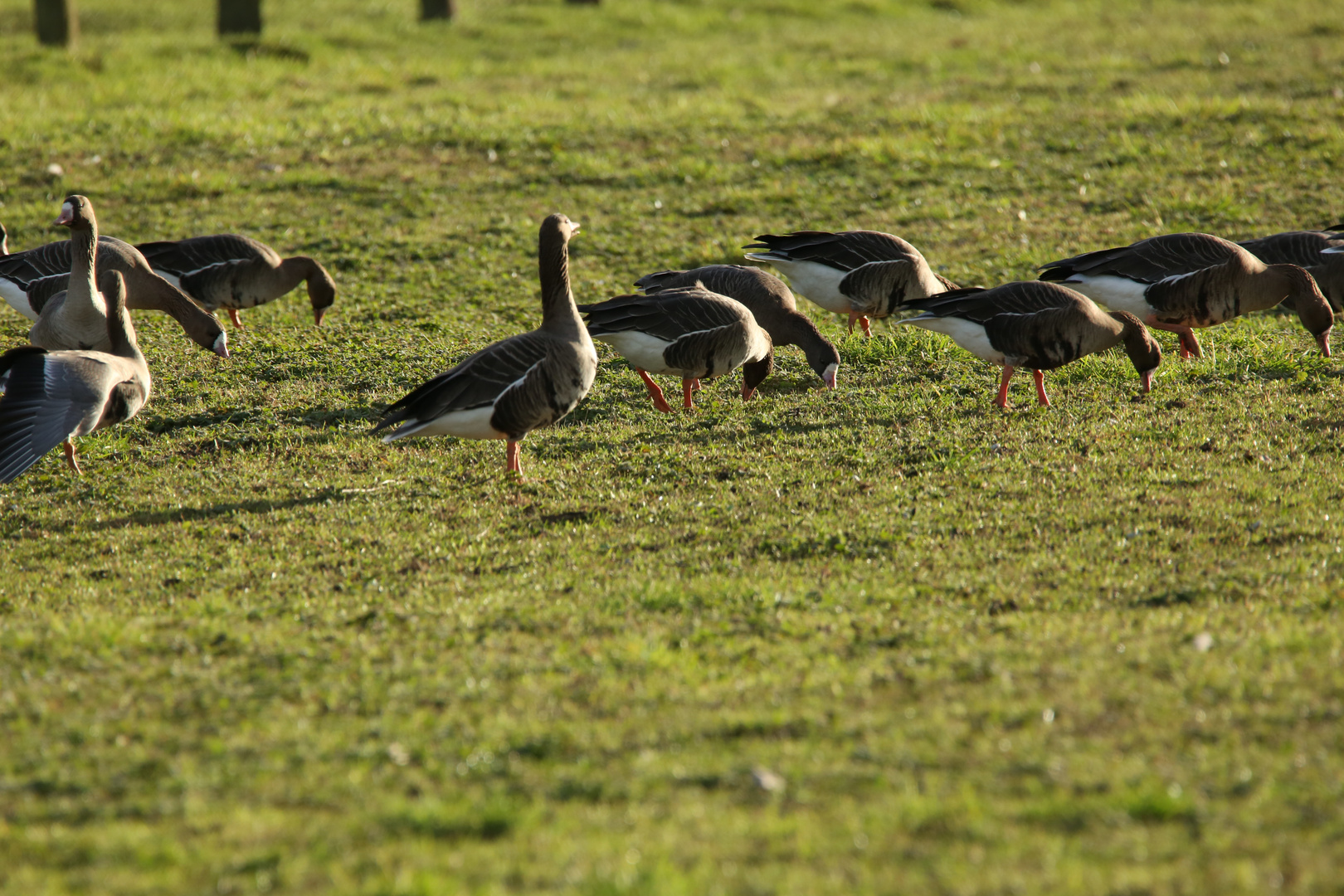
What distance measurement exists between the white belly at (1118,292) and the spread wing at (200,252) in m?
8.58

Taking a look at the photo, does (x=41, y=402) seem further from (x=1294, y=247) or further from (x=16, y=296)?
(x=1294, y=247)

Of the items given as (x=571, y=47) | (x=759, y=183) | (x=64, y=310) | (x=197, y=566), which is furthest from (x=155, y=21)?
(x=197, y=566)

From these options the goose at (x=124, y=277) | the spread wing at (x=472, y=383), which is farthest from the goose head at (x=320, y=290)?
the spread wing at (x=472, y=383)

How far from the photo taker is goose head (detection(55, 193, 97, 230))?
33.4 feet

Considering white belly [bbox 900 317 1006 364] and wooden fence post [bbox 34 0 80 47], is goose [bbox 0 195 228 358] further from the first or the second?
wooden fence post [bbox 34 0 80 47]

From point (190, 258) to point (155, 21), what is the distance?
70.5ft

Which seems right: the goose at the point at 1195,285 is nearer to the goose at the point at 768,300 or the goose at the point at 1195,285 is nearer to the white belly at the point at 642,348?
the goose at the point at 768,300

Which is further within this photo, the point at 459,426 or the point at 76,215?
the point at 76,215

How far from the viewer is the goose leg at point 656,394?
10.9 m

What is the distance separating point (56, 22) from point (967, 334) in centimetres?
2061

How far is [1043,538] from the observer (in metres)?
7.77

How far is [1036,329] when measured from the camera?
10.3m

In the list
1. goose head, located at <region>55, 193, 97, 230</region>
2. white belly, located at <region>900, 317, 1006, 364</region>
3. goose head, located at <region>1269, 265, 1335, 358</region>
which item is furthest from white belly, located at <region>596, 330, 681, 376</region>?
goose head, located at <region>1269, 265, 1335, 358</region>

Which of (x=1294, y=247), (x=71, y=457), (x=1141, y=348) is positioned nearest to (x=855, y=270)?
(x=1141, y=348)
